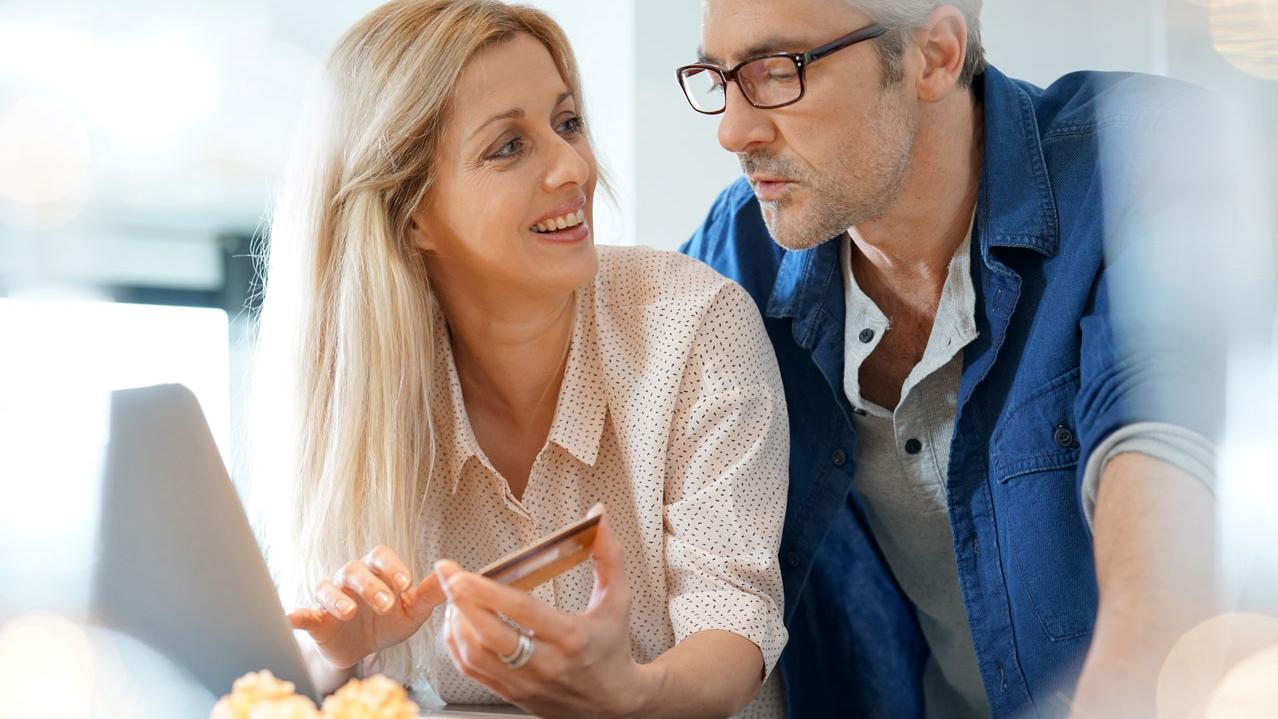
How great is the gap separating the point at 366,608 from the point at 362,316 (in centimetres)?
37

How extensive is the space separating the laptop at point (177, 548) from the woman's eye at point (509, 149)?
2.22 feet

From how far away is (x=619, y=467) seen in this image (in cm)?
140

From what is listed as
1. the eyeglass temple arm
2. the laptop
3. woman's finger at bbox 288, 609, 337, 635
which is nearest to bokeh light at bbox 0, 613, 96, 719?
the laptop

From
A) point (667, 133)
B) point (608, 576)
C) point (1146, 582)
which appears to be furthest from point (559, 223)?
point (667, 133)

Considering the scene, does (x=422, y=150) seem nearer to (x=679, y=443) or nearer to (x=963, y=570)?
(x=679, y=443)

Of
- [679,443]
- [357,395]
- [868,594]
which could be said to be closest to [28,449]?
[357,395]

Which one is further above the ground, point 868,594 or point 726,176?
point 726,176

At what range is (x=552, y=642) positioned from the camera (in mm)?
885

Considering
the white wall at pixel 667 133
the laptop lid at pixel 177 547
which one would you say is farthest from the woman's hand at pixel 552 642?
the white wall at pixel 667 133

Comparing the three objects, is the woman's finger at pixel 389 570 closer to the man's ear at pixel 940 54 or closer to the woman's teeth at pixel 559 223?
the woman's teeth at pixel 559 223

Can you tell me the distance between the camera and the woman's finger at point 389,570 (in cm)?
108

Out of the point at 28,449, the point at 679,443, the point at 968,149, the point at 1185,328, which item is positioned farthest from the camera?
the point at 968,149

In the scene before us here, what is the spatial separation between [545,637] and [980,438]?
68cm

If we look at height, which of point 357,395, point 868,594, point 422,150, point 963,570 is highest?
point 422,150
